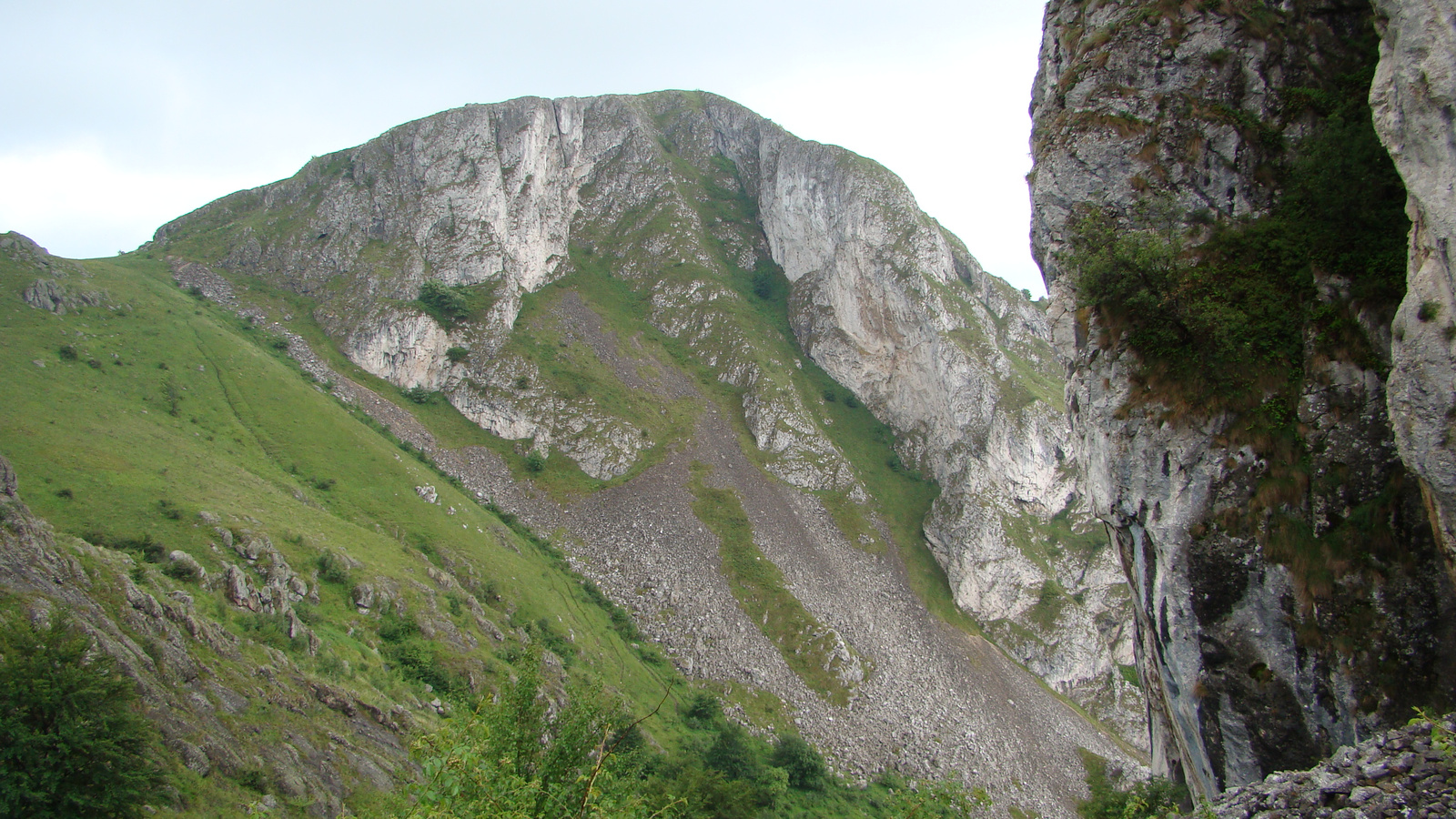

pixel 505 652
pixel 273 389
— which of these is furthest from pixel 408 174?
pixel 505 652

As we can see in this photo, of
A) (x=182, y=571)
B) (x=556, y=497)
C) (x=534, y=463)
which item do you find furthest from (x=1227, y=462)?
(x=534, y=463)

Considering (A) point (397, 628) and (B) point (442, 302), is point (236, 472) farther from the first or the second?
(B) point (442, 302)

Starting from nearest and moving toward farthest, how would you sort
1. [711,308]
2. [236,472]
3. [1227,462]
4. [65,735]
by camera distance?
1. [65,735]
2. [1227,462]
3. [236,472]
4. [711,308]

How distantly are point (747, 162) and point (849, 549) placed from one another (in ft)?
231

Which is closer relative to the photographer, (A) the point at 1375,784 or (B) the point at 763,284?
(A) the point at 1375,784

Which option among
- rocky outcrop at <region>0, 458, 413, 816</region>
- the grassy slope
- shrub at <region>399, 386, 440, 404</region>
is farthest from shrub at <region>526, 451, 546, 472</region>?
rocky outcrop at <region>0, 458, 413, 816</region>

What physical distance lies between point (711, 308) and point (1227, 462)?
66.1 m

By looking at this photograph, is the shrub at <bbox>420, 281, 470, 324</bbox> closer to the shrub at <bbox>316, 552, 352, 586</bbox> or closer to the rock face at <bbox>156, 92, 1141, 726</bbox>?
the rock face at <bbox>156, 92, 1141, 726</bbox>

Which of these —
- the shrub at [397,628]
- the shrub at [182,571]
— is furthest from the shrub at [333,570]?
the shrub at [182,571]

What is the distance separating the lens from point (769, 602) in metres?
45.0

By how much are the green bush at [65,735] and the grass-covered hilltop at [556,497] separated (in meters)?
0.11

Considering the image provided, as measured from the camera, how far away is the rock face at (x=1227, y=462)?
11.5m

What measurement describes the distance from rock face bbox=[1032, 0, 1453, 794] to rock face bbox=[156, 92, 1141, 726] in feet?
112

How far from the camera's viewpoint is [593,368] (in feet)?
217
